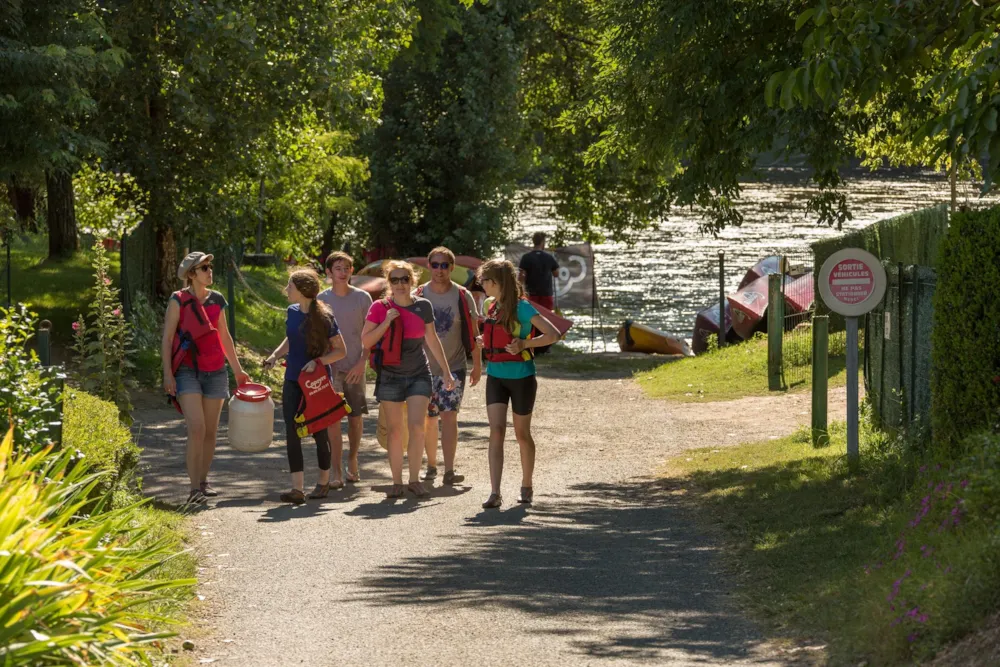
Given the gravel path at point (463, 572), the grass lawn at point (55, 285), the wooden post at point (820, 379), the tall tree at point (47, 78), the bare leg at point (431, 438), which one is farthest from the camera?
the grass lawn at point (55, 285)

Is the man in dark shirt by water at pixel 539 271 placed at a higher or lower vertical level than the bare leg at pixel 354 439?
higher

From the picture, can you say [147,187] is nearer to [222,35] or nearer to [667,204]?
[222,35]

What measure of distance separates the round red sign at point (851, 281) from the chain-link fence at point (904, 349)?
359 mm

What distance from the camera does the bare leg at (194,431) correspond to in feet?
34.1

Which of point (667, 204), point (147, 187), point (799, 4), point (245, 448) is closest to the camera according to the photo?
point (245, 448)

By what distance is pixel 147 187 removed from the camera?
61.7 feet

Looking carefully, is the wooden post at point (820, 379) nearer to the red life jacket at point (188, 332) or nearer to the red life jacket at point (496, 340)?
the red life jacket at point (496, 340)

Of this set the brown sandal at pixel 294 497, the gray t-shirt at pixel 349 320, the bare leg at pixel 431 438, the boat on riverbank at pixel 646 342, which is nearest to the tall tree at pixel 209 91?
the gray t-shirt at pixel 349 320

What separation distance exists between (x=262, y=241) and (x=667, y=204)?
22.5 metres

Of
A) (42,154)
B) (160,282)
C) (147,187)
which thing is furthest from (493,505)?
(160,282)

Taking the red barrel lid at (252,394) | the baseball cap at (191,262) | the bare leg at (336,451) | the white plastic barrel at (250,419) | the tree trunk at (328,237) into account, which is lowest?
the bare leg at (336,451)

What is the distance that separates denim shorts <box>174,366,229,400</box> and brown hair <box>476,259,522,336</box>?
207cm

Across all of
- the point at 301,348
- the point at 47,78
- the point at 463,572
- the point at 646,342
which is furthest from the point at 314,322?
the point at 646,342

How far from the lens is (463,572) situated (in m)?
8.11
